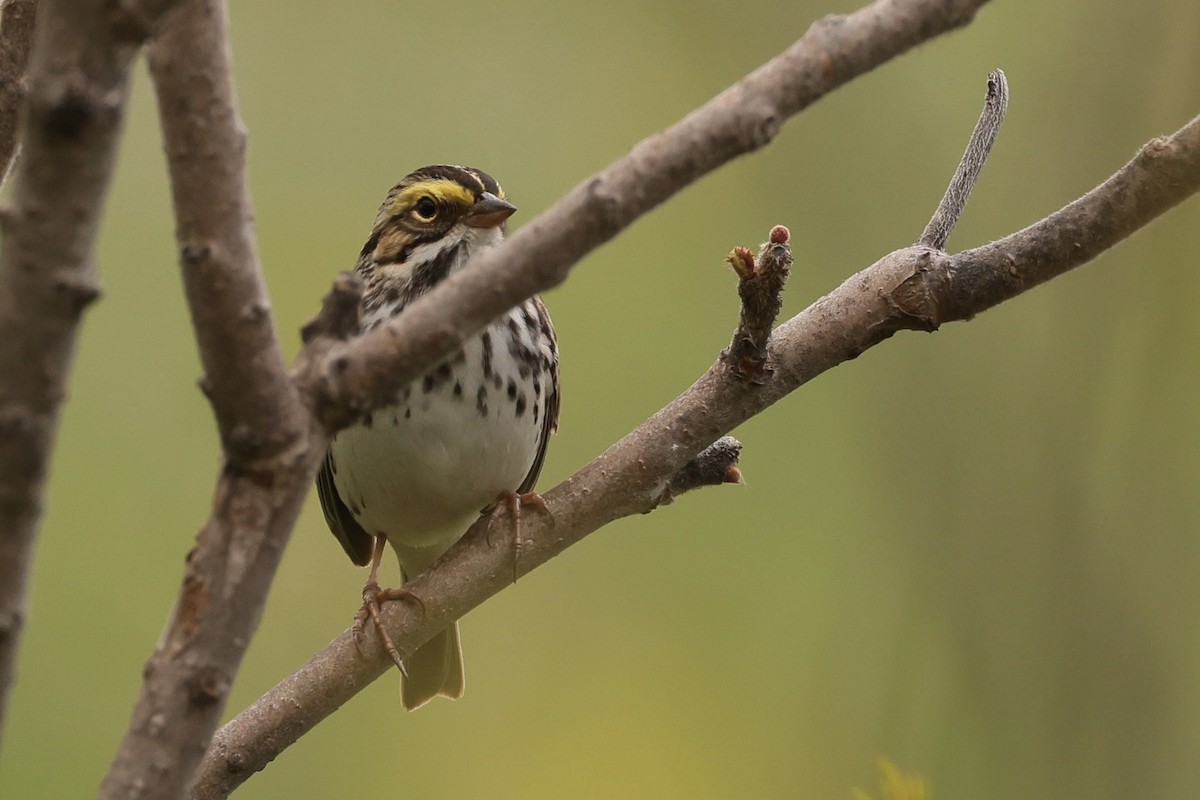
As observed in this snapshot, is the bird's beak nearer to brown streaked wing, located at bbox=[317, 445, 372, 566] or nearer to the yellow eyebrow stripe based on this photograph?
the yellow eyebrow stripe

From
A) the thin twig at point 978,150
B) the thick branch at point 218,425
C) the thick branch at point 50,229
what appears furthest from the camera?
the thin twig at point 978,150

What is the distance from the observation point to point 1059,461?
4281 mm

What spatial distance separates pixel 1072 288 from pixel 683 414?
2434 mm

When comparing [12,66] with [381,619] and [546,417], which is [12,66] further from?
[546,417]

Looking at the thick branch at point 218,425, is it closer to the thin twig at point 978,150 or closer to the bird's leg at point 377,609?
the bird's leg at point 377,609

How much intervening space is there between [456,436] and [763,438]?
2.60m

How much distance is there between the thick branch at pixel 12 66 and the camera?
7.97 feet

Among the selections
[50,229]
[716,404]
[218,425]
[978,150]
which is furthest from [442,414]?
[50,229]

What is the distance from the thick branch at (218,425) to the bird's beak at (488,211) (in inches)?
78.9

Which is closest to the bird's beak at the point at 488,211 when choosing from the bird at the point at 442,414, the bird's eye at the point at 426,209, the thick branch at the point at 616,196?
the bird at the point at 442,414

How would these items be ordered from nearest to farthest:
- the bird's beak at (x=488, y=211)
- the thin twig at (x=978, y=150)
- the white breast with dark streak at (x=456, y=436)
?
the thin twig at (x=978, y=150), the white breast with dark streak at (x=456, y=436), the bird's beak at (x=488, y=211)

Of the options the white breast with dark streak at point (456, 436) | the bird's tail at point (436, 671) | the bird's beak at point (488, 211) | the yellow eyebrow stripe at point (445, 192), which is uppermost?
the yellow eyebrow stripe at point (445, 192)

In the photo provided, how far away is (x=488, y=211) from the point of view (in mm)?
3434

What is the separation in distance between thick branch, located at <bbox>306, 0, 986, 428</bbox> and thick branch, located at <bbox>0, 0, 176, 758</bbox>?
1.06ft
